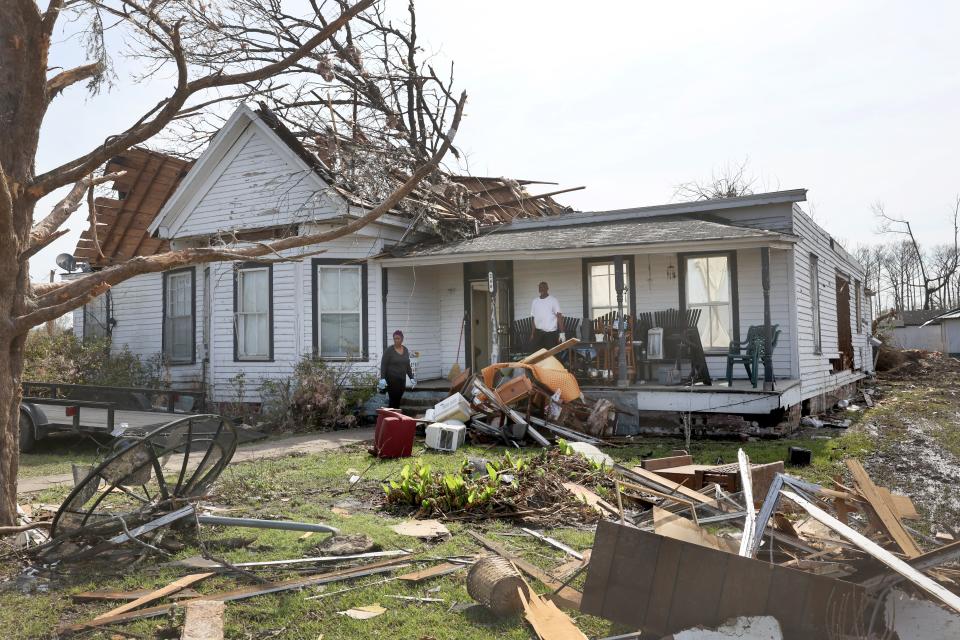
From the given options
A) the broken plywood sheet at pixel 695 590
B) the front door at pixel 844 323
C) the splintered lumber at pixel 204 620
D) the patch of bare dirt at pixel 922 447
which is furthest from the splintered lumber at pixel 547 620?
the front door at pixel 844 323

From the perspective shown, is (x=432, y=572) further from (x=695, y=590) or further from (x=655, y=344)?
(x=655, y=344)

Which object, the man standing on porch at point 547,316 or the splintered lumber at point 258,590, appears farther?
the man standing on porch at point 547,316

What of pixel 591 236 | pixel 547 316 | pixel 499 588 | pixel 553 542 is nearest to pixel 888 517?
pixel 499 588

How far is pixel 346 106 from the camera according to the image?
1833cm

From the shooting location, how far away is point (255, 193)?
14.9 metres

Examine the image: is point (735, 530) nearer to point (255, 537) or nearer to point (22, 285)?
point (255, 537)

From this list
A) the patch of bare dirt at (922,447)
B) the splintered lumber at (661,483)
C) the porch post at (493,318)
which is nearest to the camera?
the splintered lumber at (661,483)

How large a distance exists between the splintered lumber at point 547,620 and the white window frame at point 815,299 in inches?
492

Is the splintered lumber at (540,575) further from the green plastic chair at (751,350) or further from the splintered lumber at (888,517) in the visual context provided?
the green plastic chair at (751,350)

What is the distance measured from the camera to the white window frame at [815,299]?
48.1 feet

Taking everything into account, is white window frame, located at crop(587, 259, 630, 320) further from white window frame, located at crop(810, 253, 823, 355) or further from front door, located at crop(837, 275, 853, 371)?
front door, located at crop(837, 275, 853, 371)

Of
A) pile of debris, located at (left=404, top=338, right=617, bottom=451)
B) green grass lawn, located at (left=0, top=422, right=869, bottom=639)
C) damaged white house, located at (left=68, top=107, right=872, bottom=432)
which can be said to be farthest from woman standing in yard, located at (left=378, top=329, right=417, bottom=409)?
green grass lawn, located at (left=0, top=422, right=869, bottom=639)

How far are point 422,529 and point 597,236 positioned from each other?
347 inches

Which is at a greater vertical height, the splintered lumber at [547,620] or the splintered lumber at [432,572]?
the splintered lumber at [547,620]
